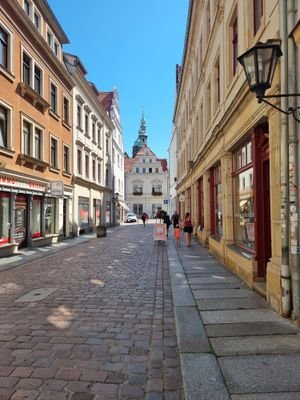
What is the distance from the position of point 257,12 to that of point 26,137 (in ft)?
39.9

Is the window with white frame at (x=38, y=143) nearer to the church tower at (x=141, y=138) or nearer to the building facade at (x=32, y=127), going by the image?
the building facade at (x=32, y=127)

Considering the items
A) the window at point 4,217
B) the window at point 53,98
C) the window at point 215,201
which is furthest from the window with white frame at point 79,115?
the window at point 215,201

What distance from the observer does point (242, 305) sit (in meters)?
6.27

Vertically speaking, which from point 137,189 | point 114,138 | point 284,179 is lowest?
point 284,179

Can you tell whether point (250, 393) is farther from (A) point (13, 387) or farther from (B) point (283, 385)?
(A) point (13, 387)

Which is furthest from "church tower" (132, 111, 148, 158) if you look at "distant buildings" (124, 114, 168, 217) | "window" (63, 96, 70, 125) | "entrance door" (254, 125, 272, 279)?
"entrance door" (254, 125, 272, 279)

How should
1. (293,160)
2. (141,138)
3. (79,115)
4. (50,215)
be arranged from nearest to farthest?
(293,160) < (50,215) < (79,115) < (141,138)

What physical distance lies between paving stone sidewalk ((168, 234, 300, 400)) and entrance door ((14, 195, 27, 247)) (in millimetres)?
10280

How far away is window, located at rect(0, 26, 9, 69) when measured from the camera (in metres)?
14.2

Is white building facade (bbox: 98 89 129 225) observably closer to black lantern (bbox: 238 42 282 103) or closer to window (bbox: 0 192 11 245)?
window (bbox: 0 192 11 245)

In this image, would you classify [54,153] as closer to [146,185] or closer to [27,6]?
[27,6]

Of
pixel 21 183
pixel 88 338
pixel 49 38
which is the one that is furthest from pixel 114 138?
pixel 88 338

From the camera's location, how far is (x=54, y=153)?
20.5 metres

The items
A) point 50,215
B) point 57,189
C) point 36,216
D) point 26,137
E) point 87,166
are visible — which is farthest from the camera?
point 87,166
